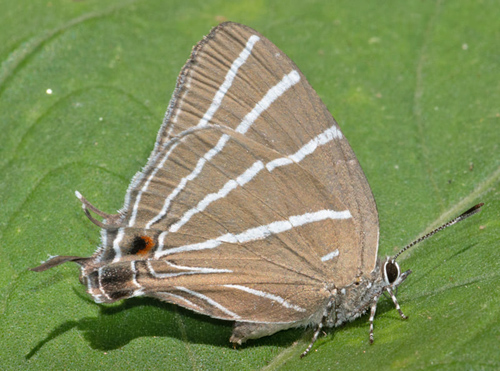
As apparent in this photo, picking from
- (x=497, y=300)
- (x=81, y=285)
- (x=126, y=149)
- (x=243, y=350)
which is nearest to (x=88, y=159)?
(x=126, y=149)

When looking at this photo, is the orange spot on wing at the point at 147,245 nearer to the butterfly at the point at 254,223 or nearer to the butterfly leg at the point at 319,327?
the butterfly at the point at 254,223

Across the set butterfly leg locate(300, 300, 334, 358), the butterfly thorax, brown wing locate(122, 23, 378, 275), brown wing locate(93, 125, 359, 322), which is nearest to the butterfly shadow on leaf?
butterfly leg locate(300, 300, 334, 358)

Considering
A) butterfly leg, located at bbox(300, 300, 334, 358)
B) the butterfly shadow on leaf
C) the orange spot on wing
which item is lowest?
butterfly leg, located at bbox(300, 300, 334, 358)

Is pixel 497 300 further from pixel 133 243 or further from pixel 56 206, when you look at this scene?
pixel 56 206

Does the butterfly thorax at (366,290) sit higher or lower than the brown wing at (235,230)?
lower

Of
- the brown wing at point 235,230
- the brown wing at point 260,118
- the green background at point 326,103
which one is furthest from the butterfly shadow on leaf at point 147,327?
the brown wing at point 260,118

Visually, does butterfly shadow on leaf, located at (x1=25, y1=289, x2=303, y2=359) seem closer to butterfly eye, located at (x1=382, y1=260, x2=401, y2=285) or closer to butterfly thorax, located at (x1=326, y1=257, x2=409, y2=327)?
butterfly thorax, located at (x1=326, y1=257, x2=409, y2=327)
